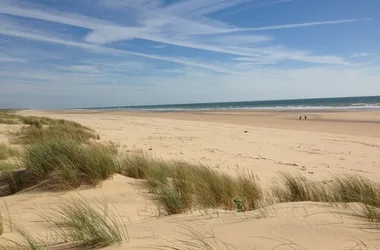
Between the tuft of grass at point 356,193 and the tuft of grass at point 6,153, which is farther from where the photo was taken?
the tuft of grass at point 6,153

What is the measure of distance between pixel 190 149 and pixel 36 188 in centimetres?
653

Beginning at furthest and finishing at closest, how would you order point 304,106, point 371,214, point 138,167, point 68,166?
point 304,106 < point 138,167 < point 68,166 < point 371,214

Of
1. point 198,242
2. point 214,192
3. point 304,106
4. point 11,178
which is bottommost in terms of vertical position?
point 11,178

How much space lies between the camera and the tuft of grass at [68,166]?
5559 millimetres

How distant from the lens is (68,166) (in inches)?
225

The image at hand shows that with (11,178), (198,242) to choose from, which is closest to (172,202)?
(198,242)

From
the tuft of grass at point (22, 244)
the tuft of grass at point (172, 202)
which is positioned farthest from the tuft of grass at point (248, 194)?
the tuft of grass at point (22, 244)

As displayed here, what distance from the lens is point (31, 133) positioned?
1285 cm

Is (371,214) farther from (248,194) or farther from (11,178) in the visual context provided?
(11,178)

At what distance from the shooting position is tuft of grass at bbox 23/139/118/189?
18.2ft

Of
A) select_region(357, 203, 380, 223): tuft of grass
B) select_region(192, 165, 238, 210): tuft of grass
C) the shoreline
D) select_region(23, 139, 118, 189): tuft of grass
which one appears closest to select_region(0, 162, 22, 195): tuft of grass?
select_region(23, 139, 118, 189): tuft of grass

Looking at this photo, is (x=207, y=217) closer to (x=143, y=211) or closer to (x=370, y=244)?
(x=143, y=211)

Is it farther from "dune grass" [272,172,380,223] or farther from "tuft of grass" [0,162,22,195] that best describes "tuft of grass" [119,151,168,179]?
"dune grass" [272,172,380,223]

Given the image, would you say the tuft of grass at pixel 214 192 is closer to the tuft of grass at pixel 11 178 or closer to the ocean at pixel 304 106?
the tuft of grass at pixel 11 178
